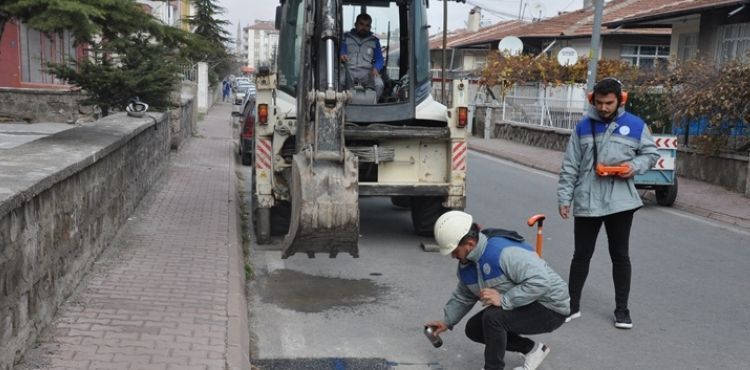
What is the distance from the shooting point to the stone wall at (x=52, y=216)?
4094 mm

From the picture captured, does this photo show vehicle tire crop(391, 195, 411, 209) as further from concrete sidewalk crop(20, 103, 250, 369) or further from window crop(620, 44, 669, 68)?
window crop(620, 44, 669, 68)

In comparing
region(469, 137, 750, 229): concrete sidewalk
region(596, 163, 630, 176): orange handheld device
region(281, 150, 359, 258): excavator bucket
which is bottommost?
region(469, 137, 750, 229): concrete sidewalk

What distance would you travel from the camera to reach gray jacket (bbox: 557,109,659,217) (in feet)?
18.8

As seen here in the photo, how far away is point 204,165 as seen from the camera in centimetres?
1491

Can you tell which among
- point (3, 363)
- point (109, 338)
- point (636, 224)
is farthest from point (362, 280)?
point (636, 224)

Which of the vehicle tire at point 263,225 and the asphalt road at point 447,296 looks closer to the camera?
the asphalt road at point 447,296

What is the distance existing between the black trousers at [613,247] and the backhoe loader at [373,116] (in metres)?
2.24

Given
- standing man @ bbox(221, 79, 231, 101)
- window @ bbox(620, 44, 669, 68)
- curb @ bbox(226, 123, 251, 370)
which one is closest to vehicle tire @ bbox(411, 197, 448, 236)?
curb @ bbox(226, 123, 251, 370)

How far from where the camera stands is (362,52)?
352 inches

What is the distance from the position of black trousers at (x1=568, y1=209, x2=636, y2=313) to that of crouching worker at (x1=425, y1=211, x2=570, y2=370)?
155 centimetres

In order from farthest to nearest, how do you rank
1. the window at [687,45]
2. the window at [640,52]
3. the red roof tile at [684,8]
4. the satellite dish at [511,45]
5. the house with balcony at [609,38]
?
the window at [640,52], the house with balcony at [609,38], the satellite dish at [511,45], the window at [687,45], the red roof tile at [684,8]

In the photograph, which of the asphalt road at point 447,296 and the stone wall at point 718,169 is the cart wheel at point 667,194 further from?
the asphalt road at point 447,296

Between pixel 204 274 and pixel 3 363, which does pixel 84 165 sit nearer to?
pixel 204 274

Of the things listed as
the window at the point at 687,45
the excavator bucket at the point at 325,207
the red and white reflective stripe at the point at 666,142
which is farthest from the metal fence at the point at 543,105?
the excavator bucket at the point at 325,207
